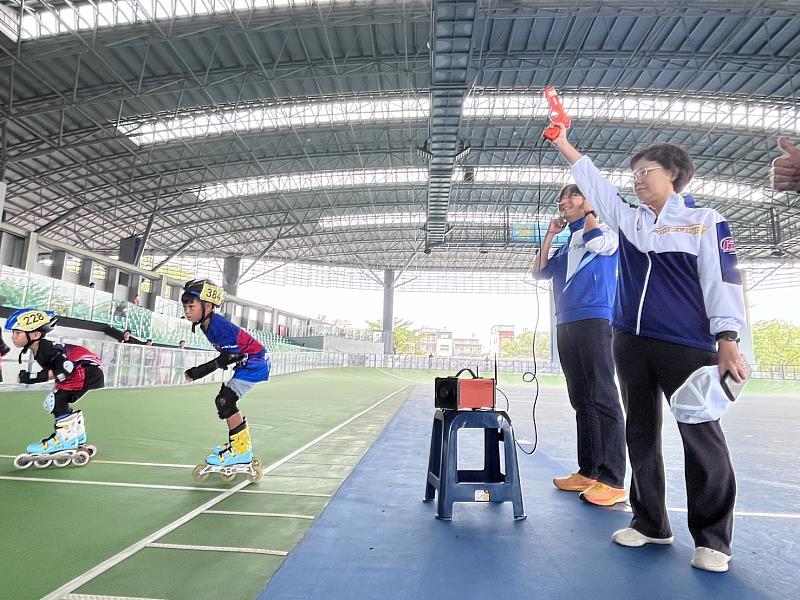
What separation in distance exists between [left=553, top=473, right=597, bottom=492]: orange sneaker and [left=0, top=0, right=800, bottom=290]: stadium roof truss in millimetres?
7230

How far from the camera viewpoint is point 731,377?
199 cm

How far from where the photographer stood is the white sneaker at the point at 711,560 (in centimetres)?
201

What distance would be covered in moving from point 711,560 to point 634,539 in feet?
1.15

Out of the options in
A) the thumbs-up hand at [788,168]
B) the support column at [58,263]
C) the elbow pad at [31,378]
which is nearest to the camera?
the thumbs-up hand at [788,168]

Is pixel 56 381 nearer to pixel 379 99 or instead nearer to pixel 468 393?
pixel 468 393

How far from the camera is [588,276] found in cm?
331

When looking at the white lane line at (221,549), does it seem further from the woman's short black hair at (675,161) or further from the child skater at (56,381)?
the woman's short black hair at (675,161)

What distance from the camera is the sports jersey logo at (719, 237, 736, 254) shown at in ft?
6.97

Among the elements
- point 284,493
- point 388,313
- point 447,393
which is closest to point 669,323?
point 447,393

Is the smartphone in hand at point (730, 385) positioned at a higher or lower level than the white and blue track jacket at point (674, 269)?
lower

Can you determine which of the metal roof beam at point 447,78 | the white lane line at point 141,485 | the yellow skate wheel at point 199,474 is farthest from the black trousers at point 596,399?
the metal roof beam at point 447,78

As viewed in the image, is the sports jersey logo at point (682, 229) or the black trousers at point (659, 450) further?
the sports jersey logo at point (682, 229)

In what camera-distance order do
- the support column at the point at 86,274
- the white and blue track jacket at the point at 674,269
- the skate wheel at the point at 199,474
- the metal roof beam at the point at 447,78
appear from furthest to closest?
the support column at the point at 86,274, the metal roof beam at the point at 447,78, the skate wheel at the point at 199,474, the white and blue track jacket at the point at 674,269

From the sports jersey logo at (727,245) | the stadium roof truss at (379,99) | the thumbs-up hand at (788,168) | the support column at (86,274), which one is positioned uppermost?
the stadium roof truss at (379,99)
